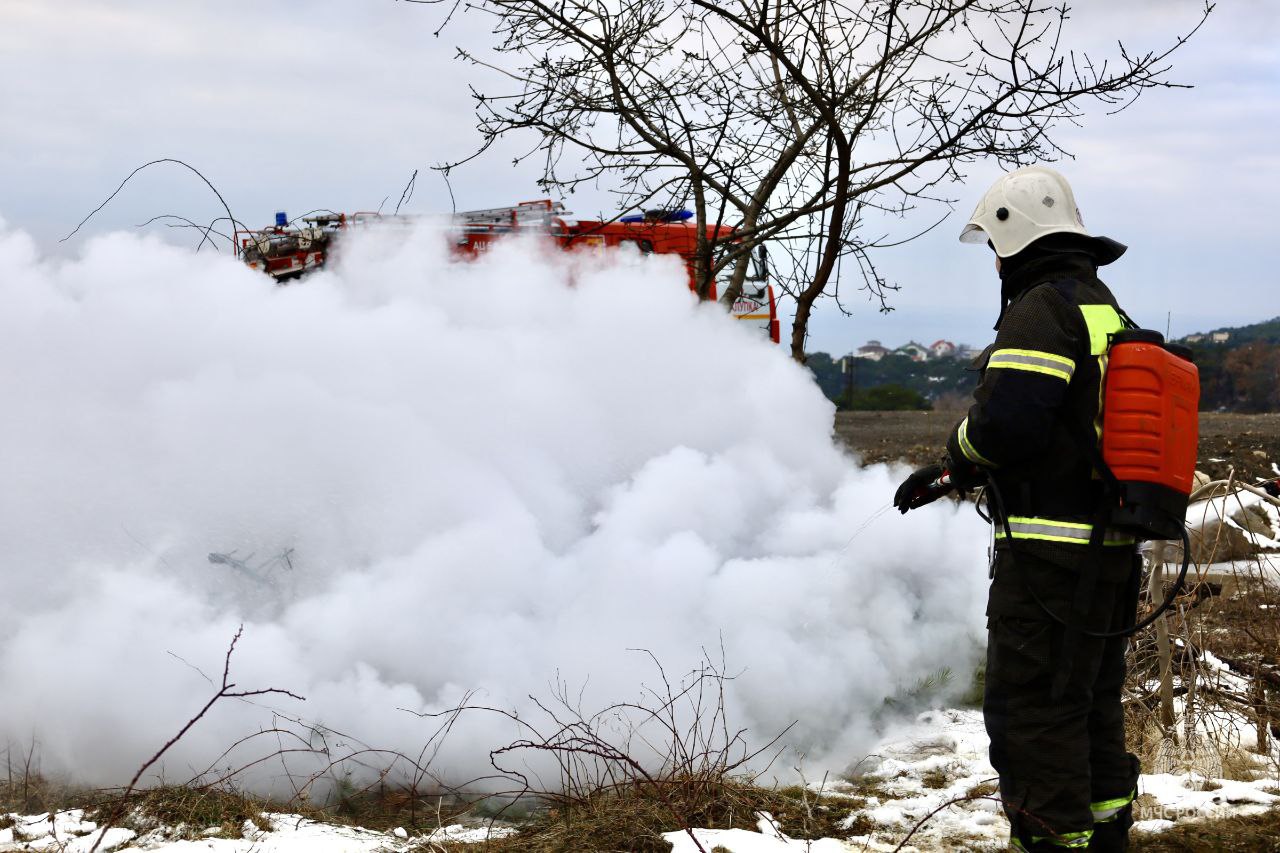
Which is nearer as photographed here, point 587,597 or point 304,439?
point 587,597

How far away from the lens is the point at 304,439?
17.2 feet

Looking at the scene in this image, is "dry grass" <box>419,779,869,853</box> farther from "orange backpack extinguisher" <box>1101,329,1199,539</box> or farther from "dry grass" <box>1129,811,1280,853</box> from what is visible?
"orange backpack extinguisher" <box>1101,329,1199,539</box>

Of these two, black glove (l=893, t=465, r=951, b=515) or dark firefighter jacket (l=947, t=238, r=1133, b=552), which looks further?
black glove (l=893, t=465, r=951, b=515)

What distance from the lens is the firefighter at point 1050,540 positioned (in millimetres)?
3152

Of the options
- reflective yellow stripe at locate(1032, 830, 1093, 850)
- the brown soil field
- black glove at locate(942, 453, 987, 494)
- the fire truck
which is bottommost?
reflective yellow stripe at locate(1032, 830, 1093, 850)

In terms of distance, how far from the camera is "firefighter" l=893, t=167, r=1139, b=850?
10.3 feet

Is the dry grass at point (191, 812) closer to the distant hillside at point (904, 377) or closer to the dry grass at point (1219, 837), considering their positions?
the dry grass at point (1219, 837)

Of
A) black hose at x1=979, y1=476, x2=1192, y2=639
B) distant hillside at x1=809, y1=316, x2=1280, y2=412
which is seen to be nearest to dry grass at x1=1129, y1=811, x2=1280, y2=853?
black hose at x1=979, y1=476, x2=1192, y2=639

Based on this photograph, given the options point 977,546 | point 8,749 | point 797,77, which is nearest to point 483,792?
point 8,749

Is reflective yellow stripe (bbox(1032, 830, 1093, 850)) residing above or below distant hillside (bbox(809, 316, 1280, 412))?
below

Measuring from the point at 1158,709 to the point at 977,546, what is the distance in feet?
3.97

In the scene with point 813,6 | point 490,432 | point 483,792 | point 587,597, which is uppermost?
point 813,6

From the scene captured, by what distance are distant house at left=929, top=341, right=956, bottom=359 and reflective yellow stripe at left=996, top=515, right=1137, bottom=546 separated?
137 ft

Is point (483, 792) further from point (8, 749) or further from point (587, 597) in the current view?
point (8, 749)
